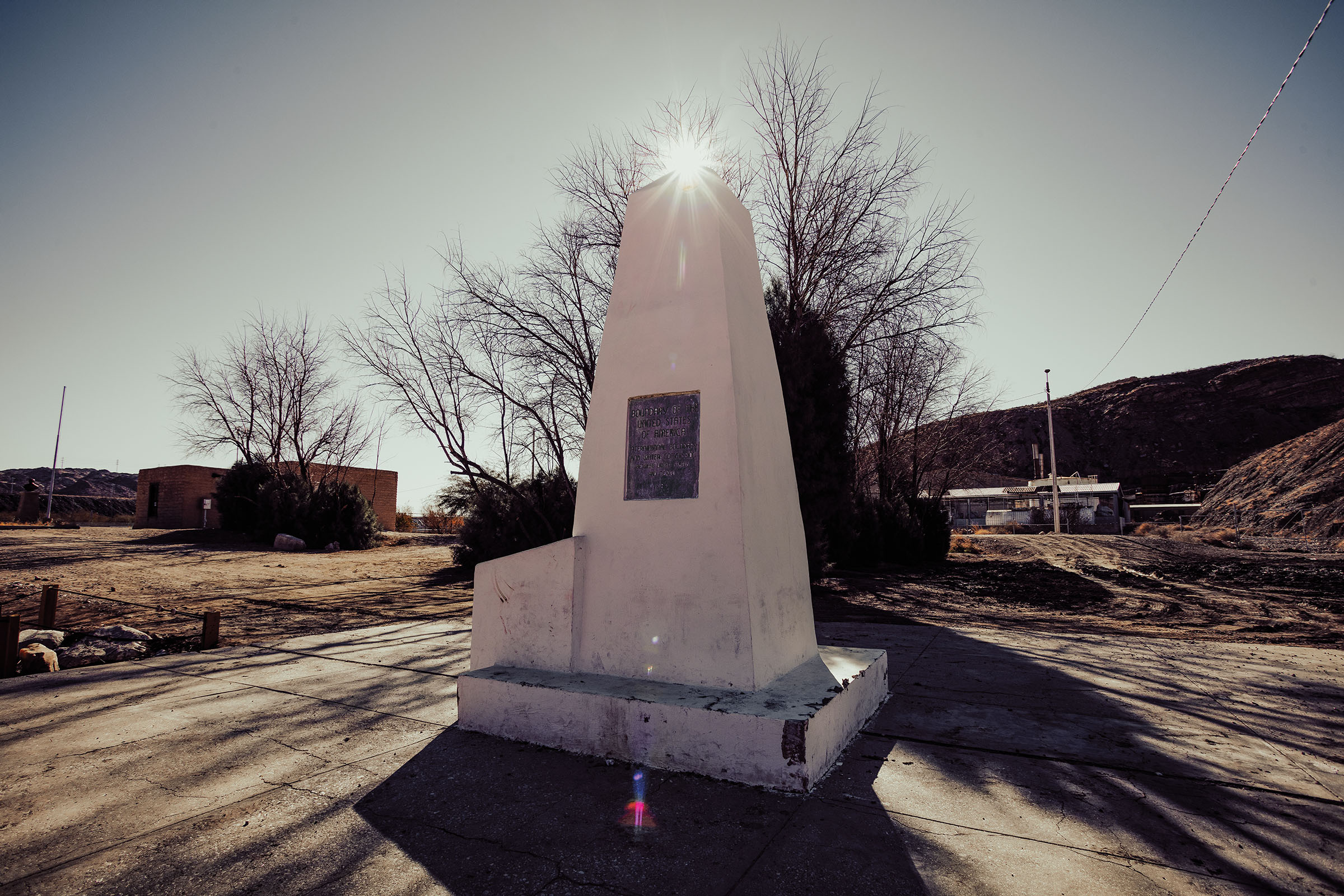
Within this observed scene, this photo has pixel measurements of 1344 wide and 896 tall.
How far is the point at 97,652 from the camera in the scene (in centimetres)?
584

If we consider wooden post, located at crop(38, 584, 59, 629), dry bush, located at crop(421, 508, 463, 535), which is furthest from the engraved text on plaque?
dry bush, located at crop(421, 508, 463, 535)

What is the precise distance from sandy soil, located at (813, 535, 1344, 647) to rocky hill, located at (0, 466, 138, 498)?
83634 mm

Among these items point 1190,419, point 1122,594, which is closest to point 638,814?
point 1122,594

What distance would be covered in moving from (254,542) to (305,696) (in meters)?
22.8

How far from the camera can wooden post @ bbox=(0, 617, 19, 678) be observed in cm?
501

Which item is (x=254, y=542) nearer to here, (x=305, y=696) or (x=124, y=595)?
(x=124, y=595)

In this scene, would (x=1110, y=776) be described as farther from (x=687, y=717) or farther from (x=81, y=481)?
Answer: (x=81, y=481)

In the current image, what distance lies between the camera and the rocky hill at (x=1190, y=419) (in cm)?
6881

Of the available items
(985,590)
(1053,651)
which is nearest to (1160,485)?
(985,590)

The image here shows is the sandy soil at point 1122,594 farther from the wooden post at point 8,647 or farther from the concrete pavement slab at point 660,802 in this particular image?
the wooden post at point 8,647

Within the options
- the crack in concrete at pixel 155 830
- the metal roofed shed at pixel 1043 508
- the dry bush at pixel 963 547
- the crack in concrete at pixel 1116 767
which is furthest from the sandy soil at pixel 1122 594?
the metal roofed shed at pixel 1043 508

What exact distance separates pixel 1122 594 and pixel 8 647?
15.2 meters

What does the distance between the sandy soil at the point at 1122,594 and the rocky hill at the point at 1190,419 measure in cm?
5239

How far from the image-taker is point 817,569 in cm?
1256
